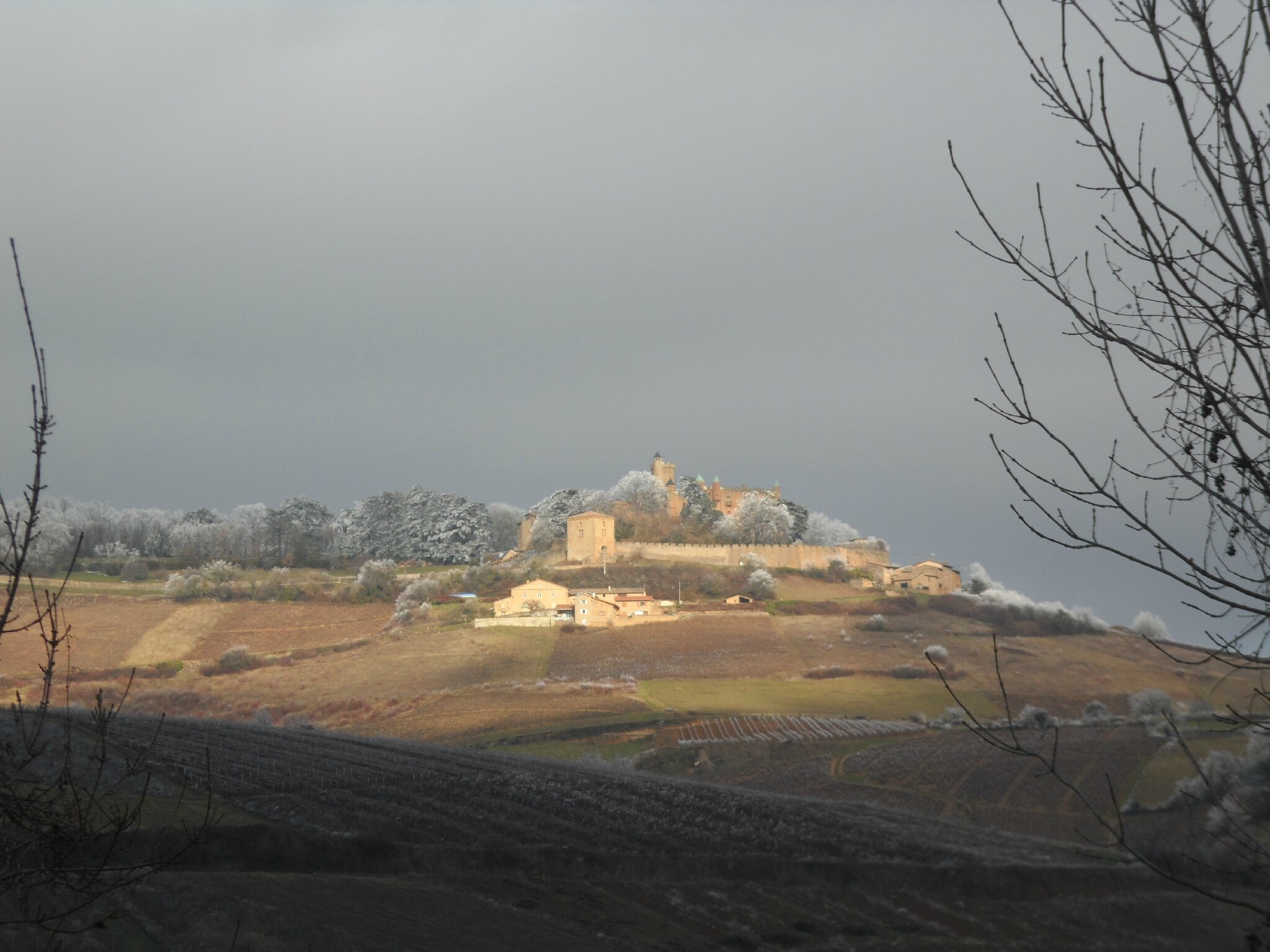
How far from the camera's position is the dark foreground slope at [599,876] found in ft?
47.0

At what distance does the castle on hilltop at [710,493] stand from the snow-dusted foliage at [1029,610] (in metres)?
25.9

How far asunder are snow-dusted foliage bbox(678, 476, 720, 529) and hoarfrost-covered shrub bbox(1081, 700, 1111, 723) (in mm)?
47632

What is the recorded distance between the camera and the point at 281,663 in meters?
51.7

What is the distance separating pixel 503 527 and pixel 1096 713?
2680 inches

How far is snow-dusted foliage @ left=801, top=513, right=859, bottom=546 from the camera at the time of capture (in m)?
93.1

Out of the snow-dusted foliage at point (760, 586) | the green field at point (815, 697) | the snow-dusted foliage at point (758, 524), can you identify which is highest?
the snow-dusted foliage at point (758, 524)

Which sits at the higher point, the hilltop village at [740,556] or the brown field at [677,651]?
the hilltop village at [740,556]

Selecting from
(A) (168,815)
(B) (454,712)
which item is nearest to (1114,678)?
(B) (454,712)

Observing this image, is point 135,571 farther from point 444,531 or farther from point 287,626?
point 444,531

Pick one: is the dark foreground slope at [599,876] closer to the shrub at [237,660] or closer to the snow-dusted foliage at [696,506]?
the shrub at [237,660]

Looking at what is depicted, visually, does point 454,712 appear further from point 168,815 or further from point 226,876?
point 226,876

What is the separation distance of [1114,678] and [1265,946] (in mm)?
48990

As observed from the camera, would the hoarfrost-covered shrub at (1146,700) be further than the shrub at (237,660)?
No

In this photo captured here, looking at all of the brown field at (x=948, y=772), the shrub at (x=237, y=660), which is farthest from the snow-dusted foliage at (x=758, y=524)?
the brown field at (x=948, y=772)
